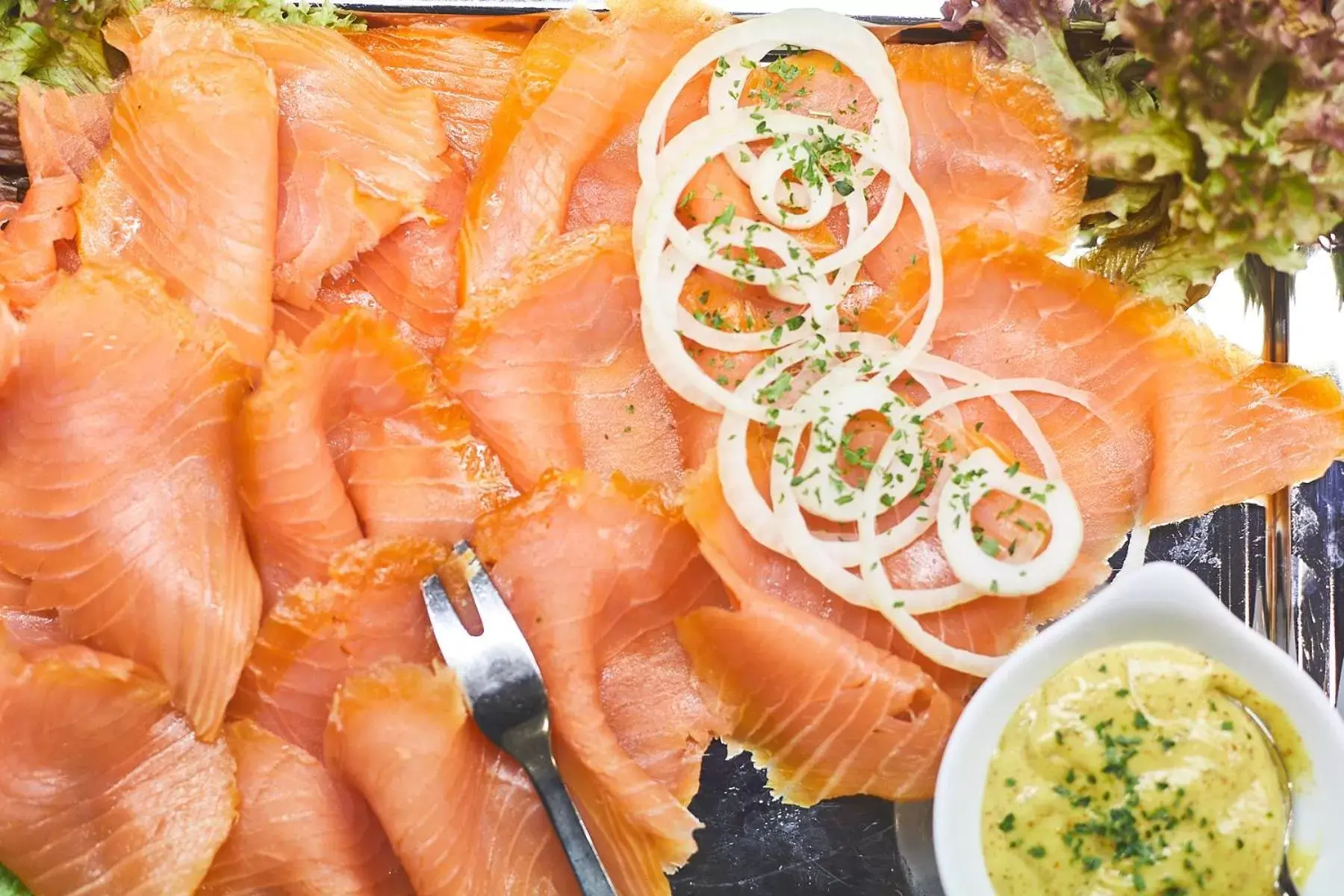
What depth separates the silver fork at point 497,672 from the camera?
2174 millimetres

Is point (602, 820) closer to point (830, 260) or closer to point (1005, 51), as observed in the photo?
point (830, 260)

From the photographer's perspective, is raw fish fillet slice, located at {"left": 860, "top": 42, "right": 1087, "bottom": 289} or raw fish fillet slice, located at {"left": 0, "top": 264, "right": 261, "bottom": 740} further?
raw fish fillet slice, located at {"left": 860, "top": 42, "right": 1087, "bottom": 289}

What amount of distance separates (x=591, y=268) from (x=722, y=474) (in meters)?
0.55

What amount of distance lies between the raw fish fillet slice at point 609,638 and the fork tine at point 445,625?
0.38 ft

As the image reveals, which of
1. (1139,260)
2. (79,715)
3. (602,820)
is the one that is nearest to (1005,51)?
(1139,260)

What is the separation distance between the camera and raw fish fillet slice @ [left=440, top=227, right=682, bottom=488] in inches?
90.0

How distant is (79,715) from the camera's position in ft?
6.89

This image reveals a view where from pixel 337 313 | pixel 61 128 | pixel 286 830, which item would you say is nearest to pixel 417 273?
pixel 337 313

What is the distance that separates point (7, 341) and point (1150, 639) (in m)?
2.42

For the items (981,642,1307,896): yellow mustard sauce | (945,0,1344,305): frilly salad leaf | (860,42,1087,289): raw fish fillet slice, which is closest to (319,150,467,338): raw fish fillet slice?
(860,42,1087,289): raw fish fillet slice

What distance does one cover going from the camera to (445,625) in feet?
7.13

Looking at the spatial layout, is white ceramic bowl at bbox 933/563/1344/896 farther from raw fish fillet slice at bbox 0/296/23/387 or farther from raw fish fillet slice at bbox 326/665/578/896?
raw fish fillet slice at bbox 0/296/23/387

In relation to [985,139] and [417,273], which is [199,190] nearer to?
[417,273]

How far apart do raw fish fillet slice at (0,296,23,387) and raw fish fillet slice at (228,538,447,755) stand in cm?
73
